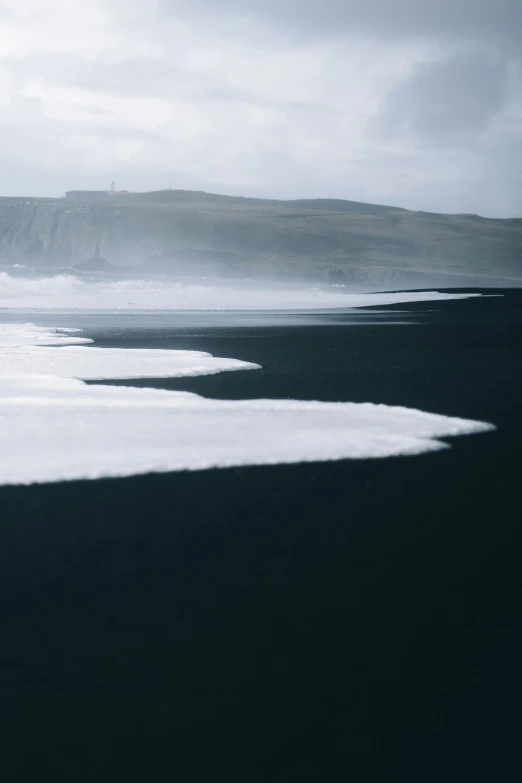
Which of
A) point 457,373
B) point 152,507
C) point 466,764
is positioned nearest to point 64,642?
point 466,764

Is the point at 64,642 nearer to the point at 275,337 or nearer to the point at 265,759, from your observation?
the point at 265,759

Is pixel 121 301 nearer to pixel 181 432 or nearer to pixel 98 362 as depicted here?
pixel 98 362

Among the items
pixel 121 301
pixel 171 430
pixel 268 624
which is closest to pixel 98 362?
pixel 171 430

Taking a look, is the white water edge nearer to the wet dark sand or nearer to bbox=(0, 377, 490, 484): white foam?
bbox=(0, 377, 490, 484): white foam

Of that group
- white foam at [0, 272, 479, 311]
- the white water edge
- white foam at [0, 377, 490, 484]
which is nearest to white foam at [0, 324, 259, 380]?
the white water edge

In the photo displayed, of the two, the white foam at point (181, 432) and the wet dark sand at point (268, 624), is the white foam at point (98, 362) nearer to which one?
the white foam at point (181, 432)
